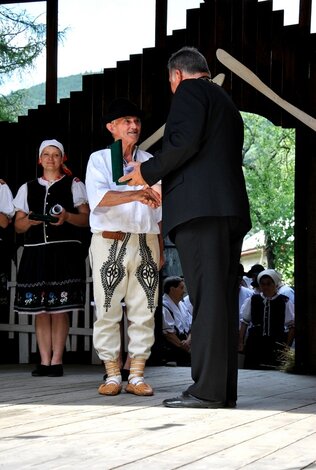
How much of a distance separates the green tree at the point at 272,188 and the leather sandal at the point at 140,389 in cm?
2959

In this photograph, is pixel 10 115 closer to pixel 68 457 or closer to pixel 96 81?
pixel 96 81

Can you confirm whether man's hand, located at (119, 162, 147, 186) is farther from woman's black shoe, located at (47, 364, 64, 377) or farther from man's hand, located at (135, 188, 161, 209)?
woman's black shoe, located at (47, 364, 64, 377)

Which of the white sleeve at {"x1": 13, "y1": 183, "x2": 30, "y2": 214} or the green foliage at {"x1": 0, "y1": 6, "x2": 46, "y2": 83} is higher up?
the green foliage at {"x1": 0, "y1": 6, "x2": 46, "y2": 83}

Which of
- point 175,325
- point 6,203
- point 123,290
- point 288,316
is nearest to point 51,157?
point 6,203

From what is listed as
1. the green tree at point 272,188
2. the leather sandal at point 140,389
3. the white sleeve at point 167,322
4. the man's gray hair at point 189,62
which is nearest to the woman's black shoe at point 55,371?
the leather sandal at point 140,389

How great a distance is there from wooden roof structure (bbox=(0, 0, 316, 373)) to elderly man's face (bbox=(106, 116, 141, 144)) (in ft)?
6.16

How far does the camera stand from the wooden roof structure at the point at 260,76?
700 cm

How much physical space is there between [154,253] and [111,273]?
0.27 metres

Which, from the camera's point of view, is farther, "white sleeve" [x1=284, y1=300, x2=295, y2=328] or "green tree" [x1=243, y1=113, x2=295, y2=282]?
"green tree" [x1=243, y1=113, x2=295, y2=282]

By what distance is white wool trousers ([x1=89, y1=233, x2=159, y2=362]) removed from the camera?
16.9 ft

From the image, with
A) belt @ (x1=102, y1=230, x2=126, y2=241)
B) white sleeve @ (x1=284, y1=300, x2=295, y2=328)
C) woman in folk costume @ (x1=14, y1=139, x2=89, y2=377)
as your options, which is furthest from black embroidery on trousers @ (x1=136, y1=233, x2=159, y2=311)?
white sleeve @ (x1=284, y1=300, x2=295, y2=328)

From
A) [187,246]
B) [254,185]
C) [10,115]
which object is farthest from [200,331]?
[254,185]

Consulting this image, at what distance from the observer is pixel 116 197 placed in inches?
197

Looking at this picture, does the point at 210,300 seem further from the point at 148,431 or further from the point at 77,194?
the point at 77,194
